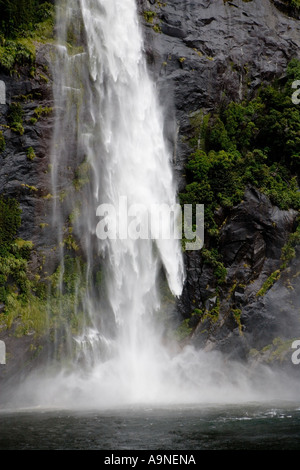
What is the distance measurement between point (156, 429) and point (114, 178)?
1306 centimetres

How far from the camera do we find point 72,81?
22.6m

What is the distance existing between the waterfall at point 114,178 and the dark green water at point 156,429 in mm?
4441

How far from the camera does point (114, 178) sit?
23.3 meters

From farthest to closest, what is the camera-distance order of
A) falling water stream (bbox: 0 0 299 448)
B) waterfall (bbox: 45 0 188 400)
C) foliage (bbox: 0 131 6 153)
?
waterfall (bbox: 45 0 188 400) → foliage (bbox: 0 131 6 153) → falling water stream (bbox: 0 0 299 448)

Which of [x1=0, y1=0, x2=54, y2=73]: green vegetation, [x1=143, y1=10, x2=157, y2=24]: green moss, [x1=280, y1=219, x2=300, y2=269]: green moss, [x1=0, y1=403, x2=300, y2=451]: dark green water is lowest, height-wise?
[x1=0, y1=403, x2=300, y2=451]: dark green water

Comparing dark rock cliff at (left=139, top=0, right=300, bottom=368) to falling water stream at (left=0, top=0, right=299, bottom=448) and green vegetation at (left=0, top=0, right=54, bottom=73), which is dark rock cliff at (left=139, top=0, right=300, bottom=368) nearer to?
falling water stream at (left=0, top=0, right=299, bottom=448)

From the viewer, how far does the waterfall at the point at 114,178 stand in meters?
21.5

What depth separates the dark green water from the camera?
455 inches

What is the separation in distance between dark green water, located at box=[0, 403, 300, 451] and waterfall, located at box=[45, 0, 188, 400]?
4.44 metres

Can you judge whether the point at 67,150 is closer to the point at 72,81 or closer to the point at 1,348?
the point at 72,81

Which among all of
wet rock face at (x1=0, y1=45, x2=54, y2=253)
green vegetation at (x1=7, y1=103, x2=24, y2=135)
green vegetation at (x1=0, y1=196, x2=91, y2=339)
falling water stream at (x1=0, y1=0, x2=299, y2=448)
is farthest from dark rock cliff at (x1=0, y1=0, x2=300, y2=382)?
falling water stream at (x1=0, y1=0, x2=299, y2=448)

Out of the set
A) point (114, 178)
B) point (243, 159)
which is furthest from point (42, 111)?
point (243, 159)

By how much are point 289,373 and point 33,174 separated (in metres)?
13.8
